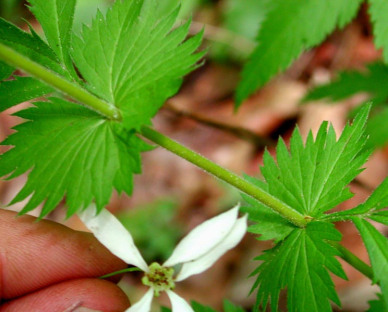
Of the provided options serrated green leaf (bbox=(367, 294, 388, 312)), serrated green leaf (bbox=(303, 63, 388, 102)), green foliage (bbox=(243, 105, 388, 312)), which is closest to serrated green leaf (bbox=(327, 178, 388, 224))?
green foliage (bbox=(243, 105, 388, 312))

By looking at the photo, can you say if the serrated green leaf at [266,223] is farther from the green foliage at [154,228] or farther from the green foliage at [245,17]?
the green foliage at [245,17]

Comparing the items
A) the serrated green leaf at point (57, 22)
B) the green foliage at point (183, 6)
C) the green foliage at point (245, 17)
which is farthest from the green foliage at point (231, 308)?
the green foliage at point (245, 17)

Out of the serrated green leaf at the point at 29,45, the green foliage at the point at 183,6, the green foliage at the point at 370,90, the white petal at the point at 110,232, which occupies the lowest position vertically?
the white petal at the point at 110,232

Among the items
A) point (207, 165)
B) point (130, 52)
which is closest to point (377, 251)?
point (207, 165)

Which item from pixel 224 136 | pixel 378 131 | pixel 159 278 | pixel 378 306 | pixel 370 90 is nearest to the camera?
pixel 159 278

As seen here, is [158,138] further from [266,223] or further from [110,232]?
[266,223]
